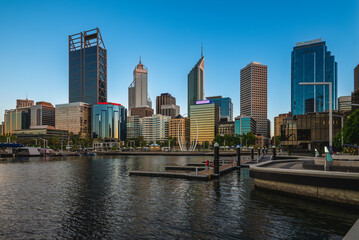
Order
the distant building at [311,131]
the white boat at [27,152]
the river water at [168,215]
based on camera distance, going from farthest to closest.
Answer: the white boat at [27,152] < the distant building at [311,131] < the river water at [168,215]

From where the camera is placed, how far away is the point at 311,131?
98.7 metres

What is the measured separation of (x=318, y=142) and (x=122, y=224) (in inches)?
3818

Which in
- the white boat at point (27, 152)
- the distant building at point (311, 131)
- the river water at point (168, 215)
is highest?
the distant building at point (311, 131)

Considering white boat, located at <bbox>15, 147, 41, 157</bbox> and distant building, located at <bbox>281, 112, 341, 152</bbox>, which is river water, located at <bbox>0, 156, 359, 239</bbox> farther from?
white boat, located at <bbox>15, 147, 41, 157</bbox>

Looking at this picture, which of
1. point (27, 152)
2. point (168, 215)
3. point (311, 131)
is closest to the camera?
point (168, 215)

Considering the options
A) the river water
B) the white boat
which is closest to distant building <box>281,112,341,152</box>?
the river water

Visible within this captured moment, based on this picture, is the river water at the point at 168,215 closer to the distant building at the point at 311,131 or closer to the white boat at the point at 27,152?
the distant building at the point at 311,131

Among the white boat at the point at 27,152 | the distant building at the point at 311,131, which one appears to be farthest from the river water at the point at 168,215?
the white boat at the point at 27,152

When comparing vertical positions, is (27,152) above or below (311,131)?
below

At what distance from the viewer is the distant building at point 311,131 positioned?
9556cm

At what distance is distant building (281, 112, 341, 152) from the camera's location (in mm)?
95562

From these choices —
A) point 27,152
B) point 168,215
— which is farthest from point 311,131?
point 27,152

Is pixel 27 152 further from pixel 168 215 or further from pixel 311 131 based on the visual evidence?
pixel 168 215

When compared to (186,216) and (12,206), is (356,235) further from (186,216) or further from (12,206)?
(12,206)
